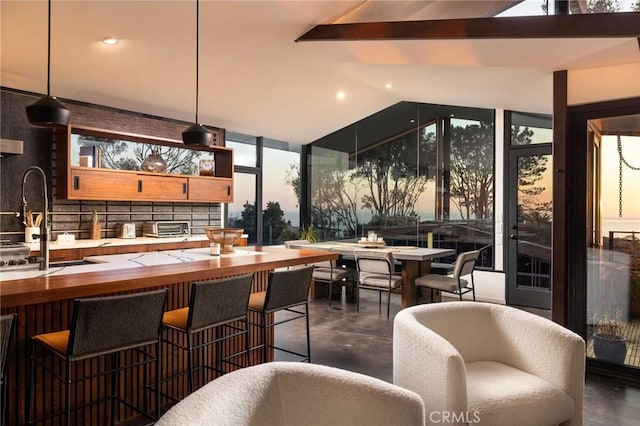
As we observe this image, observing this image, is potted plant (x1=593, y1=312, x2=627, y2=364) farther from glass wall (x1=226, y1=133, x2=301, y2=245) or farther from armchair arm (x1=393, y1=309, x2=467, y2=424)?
glass wall (x1=226, y1=133, x2=301, y2=245)

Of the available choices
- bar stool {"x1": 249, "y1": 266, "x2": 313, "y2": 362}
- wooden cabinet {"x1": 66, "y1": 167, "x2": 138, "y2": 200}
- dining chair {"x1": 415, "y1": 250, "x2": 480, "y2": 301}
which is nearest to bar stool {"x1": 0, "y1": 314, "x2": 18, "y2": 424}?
bar stool {"x1": 249, "y1": 266, "x2": 313, "y2": 362}

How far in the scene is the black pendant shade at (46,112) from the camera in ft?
7.49

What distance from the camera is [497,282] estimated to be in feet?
19.6

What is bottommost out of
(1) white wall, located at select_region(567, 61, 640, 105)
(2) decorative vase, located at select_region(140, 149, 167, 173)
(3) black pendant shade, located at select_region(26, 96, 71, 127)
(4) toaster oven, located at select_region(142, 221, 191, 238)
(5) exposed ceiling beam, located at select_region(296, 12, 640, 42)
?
(4) toaster oven, located at select_region(142, 221, 191, 238)

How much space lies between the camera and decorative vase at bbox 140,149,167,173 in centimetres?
546

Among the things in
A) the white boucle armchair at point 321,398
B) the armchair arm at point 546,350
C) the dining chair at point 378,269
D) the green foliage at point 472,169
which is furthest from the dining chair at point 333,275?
the white boucle armchair at point 321,398

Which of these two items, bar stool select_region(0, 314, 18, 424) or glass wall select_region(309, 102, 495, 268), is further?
glass wall select_region(309, 102, 495, 268)

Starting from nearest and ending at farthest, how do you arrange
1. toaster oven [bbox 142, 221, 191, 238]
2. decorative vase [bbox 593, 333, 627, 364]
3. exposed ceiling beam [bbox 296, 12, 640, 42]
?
exposed ceiling beam [bbox 296, 12, 640, 42] → decorative vase [bbox 593, 333, 627, 364] → toaster oven [bbox 142, 221, 191, 238]

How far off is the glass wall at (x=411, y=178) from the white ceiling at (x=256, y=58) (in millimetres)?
658

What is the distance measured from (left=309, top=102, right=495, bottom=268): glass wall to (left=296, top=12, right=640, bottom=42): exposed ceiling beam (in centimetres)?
295

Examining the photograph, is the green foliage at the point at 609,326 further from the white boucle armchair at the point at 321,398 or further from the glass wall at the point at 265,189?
the glass wall at the point at 265,189

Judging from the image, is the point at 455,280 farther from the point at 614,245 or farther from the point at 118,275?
the point at 118,275

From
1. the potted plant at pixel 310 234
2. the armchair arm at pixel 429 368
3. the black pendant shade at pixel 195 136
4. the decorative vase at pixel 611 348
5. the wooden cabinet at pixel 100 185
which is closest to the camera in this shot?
the armchair arm at pixel 429 368

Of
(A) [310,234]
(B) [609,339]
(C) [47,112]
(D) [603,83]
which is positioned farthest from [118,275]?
(A) [310,234]
